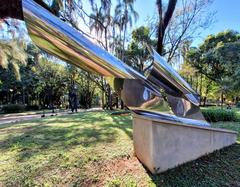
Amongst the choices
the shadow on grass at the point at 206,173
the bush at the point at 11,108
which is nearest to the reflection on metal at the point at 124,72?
the shadow on grass at the point at 206,173

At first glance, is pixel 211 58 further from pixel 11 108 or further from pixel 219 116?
pixel 11 108

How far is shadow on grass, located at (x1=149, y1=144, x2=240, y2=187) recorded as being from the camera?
3.00 meters

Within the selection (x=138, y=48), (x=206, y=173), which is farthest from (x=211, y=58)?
(x=206, y=173)

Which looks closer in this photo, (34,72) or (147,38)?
(147,38)

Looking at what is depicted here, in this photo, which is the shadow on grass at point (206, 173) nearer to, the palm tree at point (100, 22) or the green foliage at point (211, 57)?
the palm tree at point (100, 22)

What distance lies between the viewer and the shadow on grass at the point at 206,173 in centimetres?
300

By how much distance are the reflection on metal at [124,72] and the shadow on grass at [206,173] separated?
74cm

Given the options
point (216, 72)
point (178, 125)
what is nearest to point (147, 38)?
point (216, 72)

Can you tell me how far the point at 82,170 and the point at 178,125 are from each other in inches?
71.7

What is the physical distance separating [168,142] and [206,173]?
31.7 inches

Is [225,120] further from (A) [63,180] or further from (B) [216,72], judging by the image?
(B) [216,72]

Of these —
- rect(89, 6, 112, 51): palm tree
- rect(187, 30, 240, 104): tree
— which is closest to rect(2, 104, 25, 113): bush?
rect(89, 6, 112, 51): palm tree

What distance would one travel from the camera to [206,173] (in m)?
3.26

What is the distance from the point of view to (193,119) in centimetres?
392
